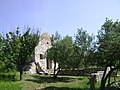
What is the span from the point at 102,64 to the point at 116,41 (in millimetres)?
2376

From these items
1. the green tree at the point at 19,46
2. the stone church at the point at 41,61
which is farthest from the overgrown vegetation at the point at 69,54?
the stone church at the point at 41,61

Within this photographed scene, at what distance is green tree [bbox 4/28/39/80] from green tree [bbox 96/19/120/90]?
899cm

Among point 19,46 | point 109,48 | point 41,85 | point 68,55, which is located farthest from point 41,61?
point 109,48

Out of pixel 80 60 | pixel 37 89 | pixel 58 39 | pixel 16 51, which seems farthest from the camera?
pixel 58 39

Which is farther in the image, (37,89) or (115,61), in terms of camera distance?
(37,89)

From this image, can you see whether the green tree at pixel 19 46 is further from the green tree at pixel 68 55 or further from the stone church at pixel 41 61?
the stone church at pixel 41 61

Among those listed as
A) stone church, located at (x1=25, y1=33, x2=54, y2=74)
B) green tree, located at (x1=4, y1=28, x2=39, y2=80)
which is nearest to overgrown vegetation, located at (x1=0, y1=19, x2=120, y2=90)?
green tree, located at (x1=4, y1=28, x2=39, y2=80)

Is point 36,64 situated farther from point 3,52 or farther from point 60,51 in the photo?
point 3,52

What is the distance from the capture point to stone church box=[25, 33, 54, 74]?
34491 mm

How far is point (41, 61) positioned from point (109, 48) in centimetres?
2179

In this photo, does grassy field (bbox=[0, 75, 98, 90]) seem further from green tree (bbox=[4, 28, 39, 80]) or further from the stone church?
the stone church

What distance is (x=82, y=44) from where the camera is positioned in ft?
94.7

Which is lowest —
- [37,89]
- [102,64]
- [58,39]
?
[37,89]

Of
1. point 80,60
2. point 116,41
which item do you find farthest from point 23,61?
point 116,41
